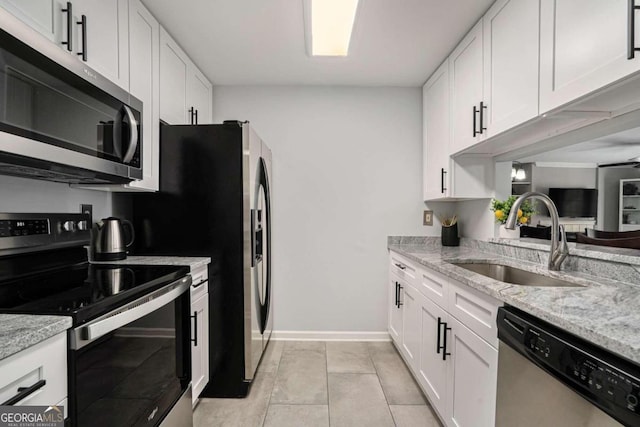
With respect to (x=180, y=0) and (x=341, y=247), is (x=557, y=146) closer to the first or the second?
(x=341, y=247)

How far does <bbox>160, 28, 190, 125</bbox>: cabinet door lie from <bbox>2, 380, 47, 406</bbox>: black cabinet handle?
1.60 metres

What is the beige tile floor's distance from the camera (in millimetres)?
1837

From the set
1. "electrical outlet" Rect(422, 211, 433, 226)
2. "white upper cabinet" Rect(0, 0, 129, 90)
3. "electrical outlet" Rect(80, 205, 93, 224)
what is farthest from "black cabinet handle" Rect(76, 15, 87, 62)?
"electrical outlet" Rect(422, 211, 433, 226)

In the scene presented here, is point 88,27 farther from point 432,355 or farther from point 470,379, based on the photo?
point 432,355

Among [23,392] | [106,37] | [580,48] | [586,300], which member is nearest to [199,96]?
[106,37]

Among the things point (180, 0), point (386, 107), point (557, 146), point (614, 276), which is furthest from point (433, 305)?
point (180, 0)

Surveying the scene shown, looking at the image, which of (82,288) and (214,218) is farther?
(214,218)

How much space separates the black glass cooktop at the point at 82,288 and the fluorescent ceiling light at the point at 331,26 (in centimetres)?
165

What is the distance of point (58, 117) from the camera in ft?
3.60

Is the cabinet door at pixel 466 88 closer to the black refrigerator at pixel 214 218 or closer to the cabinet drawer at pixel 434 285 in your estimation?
the cabinet drawer at pixel 434 285

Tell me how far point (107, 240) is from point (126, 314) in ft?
2.68

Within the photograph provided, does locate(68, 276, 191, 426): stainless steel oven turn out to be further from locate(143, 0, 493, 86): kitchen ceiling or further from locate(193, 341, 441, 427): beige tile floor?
locate(143, 0, 493, 86): kitchen ceiling

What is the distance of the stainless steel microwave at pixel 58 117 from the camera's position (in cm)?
92

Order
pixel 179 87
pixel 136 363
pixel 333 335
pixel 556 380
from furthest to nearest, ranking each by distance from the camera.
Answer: pixel 333 335 < pixel 179 87 < pixel 136 363 < pixel 556 380
